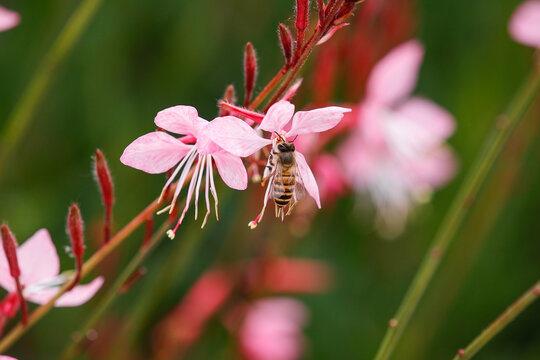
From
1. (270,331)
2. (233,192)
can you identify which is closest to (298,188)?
(270,331)

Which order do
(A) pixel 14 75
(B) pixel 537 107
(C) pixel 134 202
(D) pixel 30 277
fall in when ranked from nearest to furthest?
(D) pixel 30 277, (B) pixel 537 107, (C) pixel 134 202, (A) pixel 14 75

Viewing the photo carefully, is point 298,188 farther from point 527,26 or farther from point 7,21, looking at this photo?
point 527,26

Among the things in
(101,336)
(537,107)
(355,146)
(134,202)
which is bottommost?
(101,336)

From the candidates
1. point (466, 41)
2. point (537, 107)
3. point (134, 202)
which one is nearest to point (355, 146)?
point (537, 107)

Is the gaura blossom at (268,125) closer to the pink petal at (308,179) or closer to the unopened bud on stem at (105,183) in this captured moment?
the pink petal at (308,179)

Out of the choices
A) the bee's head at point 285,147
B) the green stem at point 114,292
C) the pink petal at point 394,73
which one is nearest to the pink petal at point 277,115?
the bee's head at point 285,147

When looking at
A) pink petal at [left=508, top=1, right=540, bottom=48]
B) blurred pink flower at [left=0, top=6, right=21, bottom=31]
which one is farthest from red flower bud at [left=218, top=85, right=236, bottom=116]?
pink petal at [left=508, top=1, right=540, bottom=48]

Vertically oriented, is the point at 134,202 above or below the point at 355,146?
below

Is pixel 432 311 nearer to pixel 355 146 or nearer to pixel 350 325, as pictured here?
pixel 350 325
